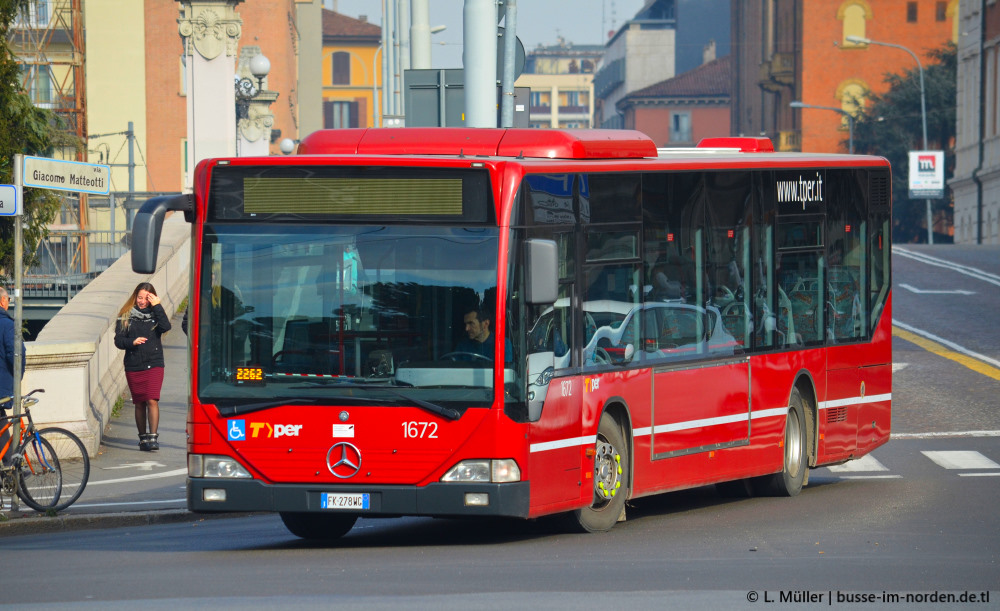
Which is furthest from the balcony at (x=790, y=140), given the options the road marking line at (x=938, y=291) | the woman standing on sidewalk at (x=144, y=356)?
the woman standing on sidewalk at (x=144, y=356)

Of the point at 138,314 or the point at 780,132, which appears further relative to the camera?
the point at 780,132

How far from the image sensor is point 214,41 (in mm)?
34219

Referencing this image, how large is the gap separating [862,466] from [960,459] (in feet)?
3.11

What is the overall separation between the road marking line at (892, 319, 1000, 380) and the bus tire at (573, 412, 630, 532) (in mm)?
13633

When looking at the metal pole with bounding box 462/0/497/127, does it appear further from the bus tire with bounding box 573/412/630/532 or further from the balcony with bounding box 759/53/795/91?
the balcony with bounding box 759/53/795/91

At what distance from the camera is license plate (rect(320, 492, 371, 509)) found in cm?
1009

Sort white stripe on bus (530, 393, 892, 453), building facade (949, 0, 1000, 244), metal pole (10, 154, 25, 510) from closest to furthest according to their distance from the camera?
white stripe on bus (530, 393, 892, 453), metal pole (10, 154, 25, 510), building facade (949, 0, 1000, 244)

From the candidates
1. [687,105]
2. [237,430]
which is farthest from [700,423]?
[687,105]

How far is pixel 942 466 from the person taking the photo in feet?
52.7

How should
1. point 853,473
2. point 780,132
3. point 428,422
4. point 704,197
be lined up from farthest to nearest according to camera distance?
point 780,132 < point 853,473 < point 704,197 < point 428,422

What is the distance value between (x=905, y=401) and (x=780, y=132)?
3391 inches

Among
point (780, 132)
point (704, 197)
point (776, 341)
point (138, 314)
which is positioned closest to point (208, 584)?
point (704, 197)

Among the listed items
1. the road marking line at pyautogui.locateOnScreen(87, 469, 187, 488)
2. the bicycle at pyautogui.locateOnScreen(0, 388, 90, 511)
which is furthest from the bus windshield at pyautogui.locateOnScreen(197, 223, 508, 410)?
the road marking line at pyautogui.locateOnScreen(87, 469, 187, 488)

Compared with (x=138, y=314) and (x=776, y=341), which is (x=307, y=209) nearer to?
(x=776, y=341)
